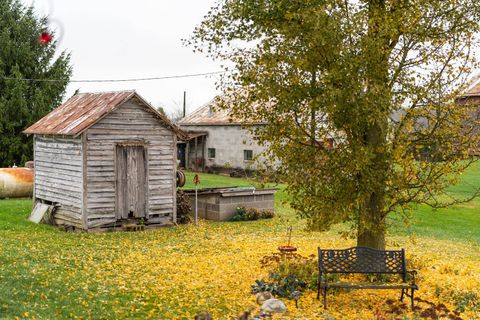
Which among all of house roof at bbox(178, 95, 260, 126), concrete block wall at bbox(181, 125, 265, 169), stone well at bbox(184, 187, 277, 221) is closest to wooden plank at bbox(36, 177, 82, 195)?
stone well at bbox(184, 187, 277, 221)

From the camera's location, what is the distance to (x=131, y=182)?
20.5 m

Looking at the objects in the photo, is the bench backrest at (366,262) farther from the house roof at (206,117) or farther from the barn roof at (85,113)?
the house roof at (206,117)

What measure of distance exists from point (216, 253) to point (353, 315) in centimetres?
630

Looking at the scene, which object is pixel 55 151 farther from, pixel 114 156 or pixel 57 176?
pixel 114 156

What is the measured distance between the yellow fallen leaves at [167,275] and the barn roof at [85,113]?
3.72 meters

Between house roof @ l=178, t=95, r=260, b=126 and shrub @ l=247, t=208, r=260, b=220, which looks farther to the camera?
house roof @ l=178, t=95, r=260, b=126

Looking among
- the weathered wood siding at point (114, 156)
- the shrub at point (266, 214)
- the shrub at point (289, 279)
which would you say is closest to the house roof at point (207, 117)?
the shrub at point (266, 214)

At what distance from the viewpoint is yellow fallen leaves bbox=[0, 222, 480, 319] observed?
36.1 feet

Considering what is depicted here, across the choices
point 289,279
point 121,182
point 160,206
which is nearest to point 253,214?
point 160,206

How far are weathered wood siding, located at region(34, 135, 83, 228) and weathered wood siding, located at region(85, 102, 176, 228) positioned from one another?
49 cm

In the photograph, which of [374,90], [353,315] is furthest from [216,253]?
[374,90]

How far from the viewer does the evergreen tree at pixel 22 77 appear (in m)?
35.2

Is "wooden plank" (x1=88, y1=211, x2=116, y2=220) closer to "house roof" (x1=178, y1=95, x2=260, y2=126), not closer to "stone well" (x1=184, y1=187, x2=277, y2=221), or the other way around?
"stone well" (x1=184, y1=187, x2=277, y2=221)

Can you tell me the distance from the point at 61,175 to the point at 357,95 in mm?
13476
